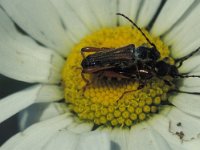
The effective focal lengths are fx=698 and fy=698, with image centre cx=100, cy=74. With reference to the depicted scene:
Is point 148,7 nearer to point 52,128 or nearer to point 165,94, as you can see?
point 165,94

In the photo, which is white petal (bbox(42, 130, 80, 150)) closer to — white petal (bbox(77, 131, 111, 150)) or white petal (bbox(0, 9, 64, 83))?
white petal (bbox(77, 131, 111, 150))

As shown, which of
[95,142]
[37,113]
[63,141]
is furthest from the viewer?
[37,113]

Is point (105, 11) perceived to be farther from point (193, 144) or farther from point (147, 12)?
point (193, 144)

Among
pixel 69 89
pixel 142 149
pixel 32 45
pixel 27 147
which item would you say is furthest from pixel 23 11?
pixel 142 149

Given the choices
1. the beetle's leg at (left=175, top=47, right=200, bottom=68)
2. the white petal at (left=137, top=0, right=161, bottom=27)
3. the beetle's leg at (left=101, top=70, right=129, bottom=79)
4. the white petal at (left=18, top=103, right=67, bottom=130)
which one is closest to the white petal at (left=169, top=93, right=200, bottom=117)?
the beetle's leg at (left=175, top=47, right=200, bottom=68)

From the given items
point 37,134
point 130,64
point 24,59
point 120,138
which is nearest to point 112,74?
point 130,64

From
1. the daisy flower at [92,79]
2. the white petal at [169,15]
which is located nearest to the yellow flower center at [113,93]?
the daisy flower at [92,79]

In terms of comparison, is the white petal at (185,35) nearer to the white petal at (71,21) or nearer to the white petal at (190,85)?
the white petal at (190,85)
